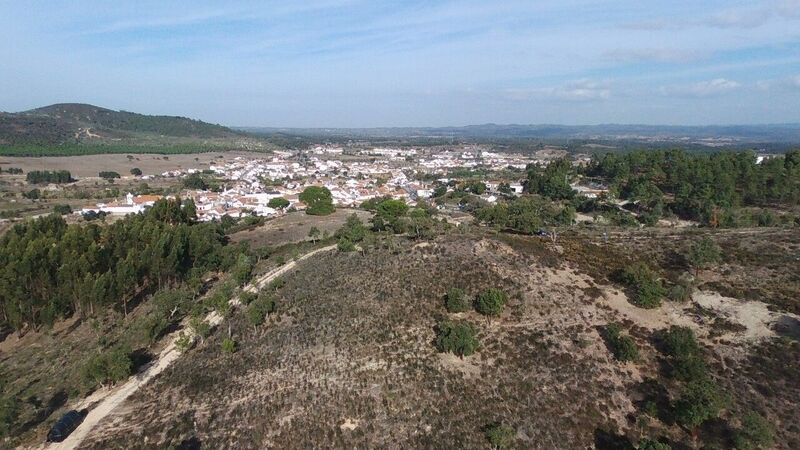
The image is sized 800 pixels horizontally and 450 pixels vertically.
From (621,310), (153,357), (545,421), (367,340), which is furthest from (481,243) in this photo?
(153,357)

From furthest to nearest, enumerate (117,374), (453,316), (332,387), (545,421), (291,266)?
(291,266) → (453,316) → (117,374) → (332,387) → (545,421)

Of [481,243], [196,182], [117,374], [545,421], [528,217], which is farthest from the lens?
[196,182]

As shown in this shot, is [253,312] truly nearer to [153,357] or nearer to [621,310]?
[153,357]

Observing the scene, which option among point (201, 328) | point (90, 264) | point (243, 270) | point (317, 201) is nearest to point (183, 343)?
point (201, 328)

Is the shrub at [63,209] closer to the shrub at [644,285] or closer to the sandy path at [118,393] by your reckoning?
the sandy path at [118,393]

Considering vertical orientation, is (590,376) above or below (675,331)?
below

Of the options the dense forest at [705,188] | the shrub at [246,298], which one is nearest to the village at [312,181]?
the dense forest at [705,188]

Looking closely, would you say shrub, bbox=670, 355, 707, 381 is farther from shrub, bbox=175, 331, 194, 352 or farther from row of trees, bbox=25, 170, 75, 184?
row of trees, bbox=25, 170, 75, 184

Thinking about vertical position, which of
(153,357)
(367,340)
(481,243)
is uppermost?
(481,243)

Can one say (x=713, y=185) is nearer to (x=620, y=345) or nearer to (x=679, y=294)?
(x=679, y=294)
